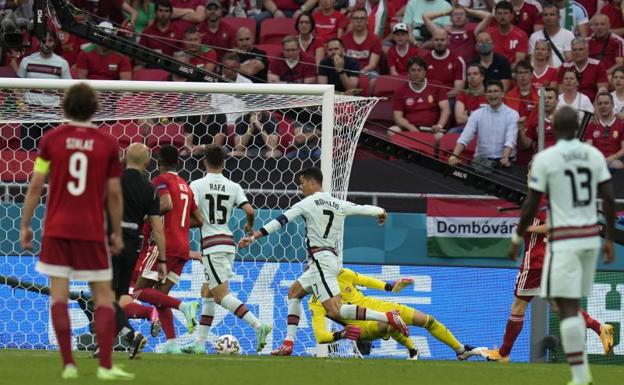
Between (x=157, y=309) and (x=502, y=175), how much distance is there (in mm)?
5441

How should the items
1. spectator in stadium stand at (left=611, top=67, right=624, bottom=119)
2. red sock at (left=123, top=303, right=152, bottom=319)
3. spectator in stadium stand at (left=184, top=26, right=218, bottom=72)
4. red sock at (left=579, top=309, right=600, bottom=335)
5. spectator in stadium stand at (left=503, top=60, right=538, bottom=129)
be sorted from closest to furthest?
red sock at (left=123, top=303, right=152, bottom=319) < red sock at (left=579, top=309, right=600, bottom=335) < spectator in stadium stand at (left=611, top=67, right=624, bottom=119) < spectator in stadium stand at (left=503, top=60, right=538, bottom=129) < spectator in stadium stand at (left=184, top=26, right=218, bottom=72)

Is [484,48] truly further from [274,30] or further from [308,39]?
[274,30]

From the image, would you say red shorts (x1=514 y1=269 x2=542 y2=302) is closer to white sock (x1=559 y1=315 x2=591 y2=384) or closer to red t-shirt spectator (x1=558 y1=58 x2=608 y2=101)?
white sock (x1=559 y1=315 x2=591 y2=384)

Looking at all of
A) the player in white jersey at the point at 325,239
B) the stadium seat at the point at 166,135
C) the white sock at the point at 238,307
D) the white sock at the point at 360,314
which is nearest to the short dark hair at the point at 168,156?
the player in white jersey at the point at 325,239

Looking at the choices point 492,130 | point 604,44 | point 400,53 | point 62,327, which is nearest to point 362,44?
point 400,53

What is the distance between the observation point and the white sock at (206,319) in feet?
44.9

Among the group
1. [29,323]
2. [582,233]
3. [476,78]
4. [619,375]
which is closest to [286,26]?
[476,78]

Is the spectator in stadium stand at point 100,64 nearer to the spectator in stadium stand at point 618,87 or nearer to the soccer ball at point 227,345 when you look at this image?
the soccer ball at point 227,345

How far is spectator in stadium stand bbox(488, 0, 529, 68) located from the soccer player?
11303mm

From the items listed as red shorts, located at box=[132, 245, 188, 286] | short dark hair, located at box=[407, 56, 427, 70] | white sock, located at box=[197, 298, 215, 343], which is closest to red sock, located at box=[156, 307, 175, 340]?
red shorts, located at box=[132, 245, 188, 286]

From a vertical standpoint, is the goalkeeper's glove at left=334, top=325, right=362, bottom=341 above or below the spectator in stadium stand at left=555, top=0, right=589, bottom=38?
below

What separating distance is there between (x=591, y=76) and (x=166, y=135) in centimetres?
601

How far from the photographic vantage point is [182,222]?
13.1m

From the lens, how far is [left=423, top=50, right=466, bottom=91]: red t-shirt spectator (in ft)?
62.3
